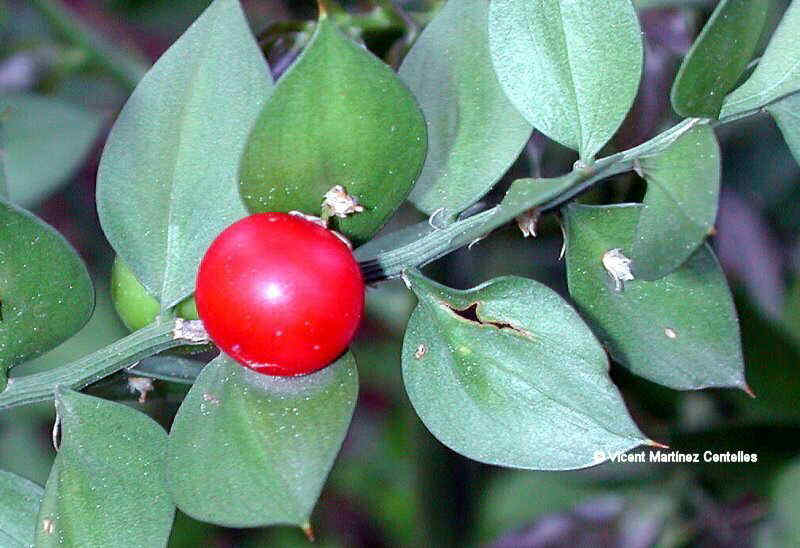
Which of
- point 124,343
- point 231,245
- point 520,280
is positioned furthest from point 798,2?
point 124,343

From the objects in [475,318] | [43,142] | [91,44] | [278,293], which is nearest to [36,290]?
[278,293]

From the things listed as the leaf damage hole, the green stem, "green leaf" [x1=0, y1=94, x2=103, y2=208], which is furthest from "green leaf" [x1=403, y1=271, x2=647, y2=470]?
the green stem

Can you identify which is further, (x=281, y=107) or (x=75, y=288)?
(x=75, y=288)

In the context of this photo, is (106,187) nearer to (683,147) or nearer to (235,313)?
(235,313)

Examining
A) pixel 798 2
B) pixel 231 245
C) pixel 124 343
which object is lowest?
pixel 124 343

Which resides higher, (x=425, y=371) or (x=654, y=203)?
(x=654, y=203)
